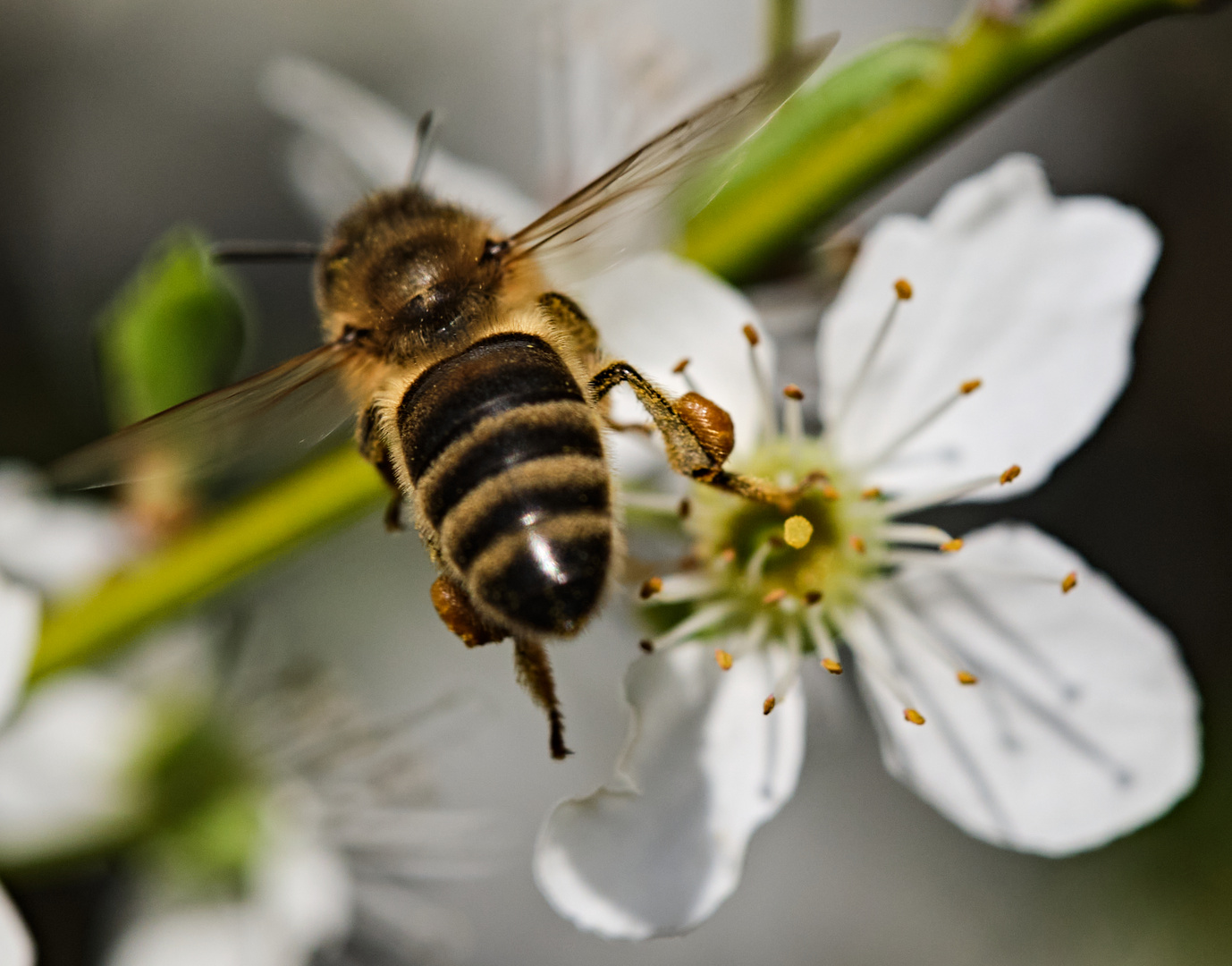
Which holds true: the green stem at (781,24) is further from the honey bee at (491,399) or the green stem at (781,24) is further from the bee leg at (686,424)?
the bee leg at (686,424)

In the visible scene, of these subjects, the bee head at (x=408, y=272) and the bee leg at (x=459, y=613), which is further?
the bee head at (x=408, y=272)

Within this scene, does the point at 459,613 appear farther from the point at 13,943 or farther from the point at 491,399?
the point at 13,943

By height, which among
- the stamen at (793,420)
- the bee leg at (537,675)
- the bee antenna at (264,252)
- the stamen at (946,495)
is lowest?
the stamen at (946,495)

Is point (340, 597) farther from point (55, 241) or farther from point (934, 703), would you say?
point (934, 703)

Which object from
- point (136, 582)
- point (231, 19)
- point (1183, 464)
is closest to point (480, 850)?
point (136, 582)

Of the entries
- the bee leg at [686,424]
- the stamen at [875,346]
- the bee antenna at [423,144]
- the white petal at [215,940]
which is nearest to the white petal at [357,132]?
the bee antenna at [423,144]


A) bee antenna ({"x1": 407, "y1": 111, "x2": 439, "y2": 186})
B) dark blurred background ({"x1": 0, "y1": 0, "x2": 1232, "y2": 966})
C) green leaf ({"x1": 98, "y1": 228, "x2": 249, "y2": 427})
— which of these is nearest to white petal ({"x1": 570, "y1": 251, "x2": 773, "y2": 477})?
bee antenna ({"x1": 407, "y1": 111, "x2": 439, "y2": 186})

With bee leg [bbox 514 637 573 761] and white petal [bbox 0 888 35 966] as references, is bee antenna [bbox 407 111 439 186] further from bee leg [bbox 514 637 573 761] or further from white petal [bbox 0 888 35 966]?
white petal [bbox 0 888 35 966]

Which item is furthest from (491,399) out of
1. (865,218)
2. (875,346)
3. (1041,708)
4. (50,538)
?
(865,218)
